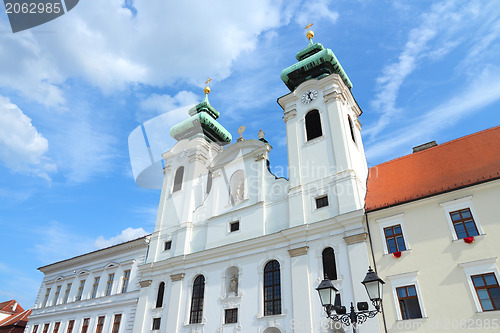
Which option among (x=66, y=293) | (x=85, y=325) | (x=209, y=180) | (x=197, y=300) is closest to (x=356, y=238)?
(x=197, y=300)

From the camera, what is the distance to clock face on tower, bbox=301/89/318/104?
21.6m

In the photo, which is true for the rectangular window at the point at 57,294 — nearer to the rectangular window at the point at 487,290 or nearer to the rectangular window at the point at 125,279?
the rectangular window at the point at 125,279

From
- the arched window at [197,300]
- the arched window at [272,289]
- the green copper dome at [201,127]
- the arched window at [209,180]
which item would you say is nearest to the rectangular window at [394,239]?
the arched window at [272,289]

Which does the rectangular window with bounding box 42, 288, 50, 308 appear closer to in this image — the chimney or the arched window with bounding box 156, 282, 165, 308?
the arched window with bounding box 156, 282, 165, 308

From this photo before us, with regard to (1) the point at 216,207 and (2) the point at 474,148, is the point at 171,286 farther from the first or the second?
(2) the point at 474,148

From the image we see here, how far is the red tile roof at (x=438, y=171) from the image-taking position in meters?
15.3

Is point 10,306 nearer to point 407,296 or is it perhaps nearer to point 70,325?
point 70,325

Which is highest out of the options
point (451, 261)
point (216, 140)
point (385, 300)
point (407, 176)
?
point (216, 140)

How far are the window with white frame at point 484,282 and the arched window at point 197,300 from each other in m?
12.6

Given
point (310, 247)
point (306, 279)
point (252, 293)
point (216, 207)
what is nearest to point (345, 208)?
point (310, 247)

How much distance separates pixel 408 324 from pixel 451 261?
2834mm

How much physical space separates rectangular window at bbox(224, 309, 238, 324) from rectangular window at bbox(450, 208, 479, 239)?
10498 millimetres

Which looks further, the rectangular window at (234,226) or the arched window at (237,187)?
the arched window at (237,187)

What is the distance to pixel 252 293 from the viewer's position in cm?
1752
